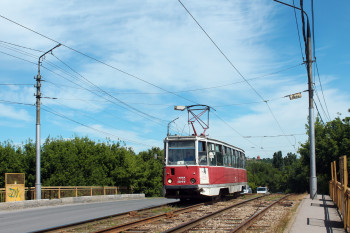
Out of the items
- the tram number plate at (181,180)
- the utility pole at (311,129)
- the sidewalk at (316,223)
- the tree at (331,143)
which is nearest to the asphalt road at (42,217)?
the tram number plate at (181,180)

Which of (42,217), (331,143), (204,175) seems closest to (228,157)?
(204,175)

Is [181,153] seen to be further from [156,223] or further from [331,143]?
[331,143]

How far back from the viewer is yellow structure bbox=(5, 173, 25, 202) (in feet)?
68.9

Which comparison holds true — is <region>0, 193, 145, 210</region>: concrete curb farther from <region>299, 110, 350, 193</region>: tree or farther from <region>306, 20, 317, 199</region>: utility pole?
<region>299, 110, 350, 193</region>: tree

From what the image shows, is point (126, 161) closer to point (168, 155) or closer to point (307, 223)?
point (168, 155)

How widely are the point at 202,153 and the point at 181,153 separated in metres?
0.93

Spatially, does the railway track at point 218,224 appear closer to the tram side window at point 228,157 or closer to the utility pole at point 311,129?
the tram side window at point 228,157

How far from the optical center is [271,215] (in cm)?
1373

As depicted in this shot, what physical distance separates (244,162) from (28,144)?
19881mm

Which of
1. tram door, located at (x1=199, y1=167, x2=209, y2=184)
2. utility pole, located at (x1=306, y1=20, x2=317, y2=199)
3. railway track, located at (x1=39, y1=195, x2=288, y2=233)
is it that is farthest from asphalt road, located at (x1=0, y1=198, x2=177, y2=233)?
utility pole, located at (x1=306, y1=20, x2=317, y2=199)

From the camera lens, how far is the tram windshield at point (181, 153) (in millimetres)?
17953

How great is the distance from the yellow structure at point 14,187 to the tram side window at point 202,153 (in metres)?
10.3

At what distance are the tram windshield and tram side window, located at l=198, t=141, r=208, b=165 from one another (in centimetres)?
27

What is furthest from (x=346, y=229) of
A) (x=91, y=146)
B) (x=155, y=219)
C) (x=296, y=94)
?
(x=91, y=146)
